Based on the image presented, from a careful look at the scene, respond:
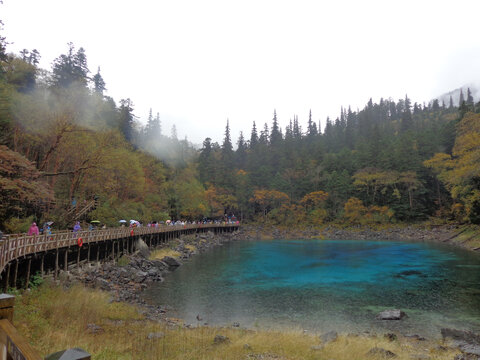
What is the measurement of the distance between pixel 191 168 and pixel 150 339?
7594cm

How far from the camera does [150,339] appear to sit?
39.6ft

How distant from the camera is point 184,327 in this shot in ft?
49.1

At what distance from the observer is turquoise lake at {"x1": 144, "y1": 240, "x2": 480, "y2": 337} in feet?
56.3

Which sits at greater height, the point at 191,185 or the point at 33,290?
the point at 191,185

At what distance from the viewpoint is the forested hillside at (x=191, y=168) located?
28.8m

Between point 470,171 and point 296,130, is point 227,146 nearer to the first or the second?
point 296,130

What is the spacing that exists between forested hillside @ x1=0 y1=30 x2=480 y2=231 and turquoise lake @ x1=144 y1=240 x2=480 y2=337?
13424mm

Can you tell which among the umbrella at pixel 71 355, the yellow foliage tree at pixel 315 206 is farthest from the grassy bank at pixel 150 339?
the yellow foliage tree at pixel 315 206

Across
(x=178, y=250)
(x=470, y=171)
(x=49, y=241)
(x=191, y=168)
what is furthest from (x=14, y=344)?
(x=191, y=168)

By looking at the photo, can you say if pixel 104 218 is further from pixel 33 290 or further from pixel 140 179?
pixel 33 290

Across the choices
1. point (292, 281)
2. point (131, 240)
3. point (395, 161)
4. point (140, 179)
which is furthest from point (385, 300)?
point (395, 161)

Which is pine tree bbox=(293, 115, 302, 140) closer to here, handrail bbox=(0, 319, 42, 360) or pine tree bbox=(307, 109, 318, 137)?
pine tree bbox=(307, 109, 318, 137)

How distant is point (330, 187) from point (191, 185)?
4025 cm

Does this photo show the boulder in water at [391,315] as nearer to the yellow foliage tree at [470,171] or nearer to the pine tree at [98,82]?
the yellow foliage tree at [470,171]
